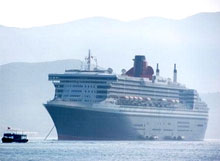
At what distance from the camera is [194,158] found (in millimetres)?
175625

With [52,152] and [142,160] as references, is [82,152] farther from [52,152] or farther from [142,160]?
[142,160]

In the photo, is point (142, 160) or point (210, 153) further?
point (210, 153)

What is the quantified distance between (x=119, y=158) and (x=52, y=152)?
A: 704 inches

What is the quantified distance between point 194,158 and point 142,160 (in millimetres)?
10977

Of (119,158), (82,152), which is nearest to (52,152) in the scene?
(82,152)

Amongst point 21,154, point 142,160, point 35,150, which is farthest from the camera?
point 35,150

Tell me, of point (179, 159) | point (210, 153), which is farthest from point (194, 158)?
point (210, 153)

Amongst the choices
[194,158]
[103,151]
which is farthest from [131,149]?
[194,158]

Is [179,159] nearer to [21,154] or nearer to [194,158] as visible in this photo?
[194,158]

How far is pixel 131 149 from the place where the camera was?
19975 cm

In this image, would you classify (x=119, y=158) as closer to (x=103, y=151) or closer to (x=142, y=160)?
(x=142, y=160)

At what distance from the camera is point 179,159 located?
17250 centimetres

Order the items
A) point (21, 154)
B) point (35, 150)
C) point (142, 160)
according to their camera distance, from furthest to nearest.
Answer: point (35, 150), point (21, 154), point (142, 160)

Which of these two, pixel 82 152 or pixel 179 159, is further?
pixel 82 152
